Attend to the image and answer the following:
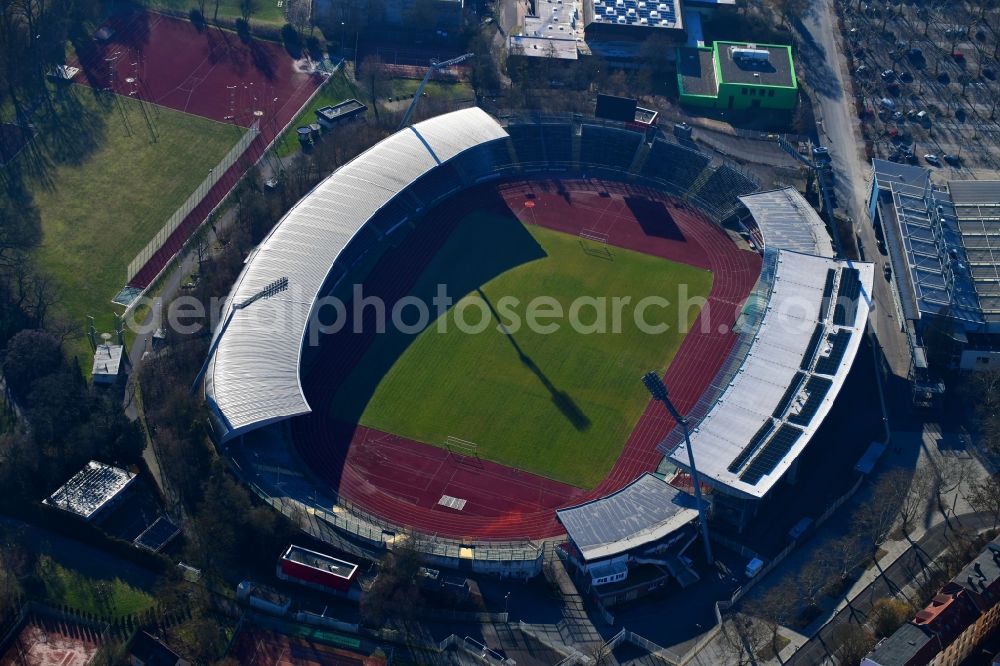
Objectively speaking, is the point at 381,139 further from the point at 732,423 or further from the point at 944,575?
the point at 944,575

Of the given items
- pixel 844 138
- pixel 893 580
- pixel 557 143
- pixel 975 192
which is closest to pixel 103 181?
pixel 557 143

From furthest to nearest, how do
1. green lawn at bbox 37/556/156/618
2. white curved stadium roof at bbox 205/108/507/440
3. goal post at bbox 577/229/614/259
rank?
goal post at bbox 577/229/614/259
white curved stadium roof at bbox 205/108/507/440
green lawn at bbox 37/556/156/618

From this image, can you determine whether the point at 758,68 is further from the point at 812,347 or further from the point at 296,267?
the point at 296,267

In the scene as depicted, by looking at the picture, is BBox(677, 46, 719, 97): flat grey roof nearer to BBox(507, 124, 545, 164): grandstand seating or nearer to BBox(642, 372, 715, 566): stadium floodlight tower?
BBox(507, 124, 545, 164): grandstand seating

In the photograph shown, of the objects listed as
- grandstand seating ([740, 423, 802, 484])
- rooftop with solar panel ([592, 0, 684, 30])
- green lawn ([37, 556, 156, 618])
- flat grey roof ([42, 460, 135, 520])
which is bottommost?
green lawn ([37, 556, 156, 618])

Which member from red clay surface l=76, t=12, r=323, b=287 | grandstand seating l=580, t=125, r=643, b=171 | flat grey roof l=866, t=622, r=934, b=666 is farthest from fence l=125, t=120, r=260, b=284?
flat grey roof l=866, t=622, r=934, b=666

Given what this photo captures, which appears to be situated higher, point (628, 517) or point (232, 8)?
point (232, 8)

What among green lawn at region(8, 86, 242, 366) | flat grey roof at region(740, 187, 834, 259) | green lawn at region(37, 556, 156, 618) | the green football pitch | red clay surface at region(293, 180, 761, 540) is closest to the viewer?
green lawn at region(37, 556, 156, 618)
